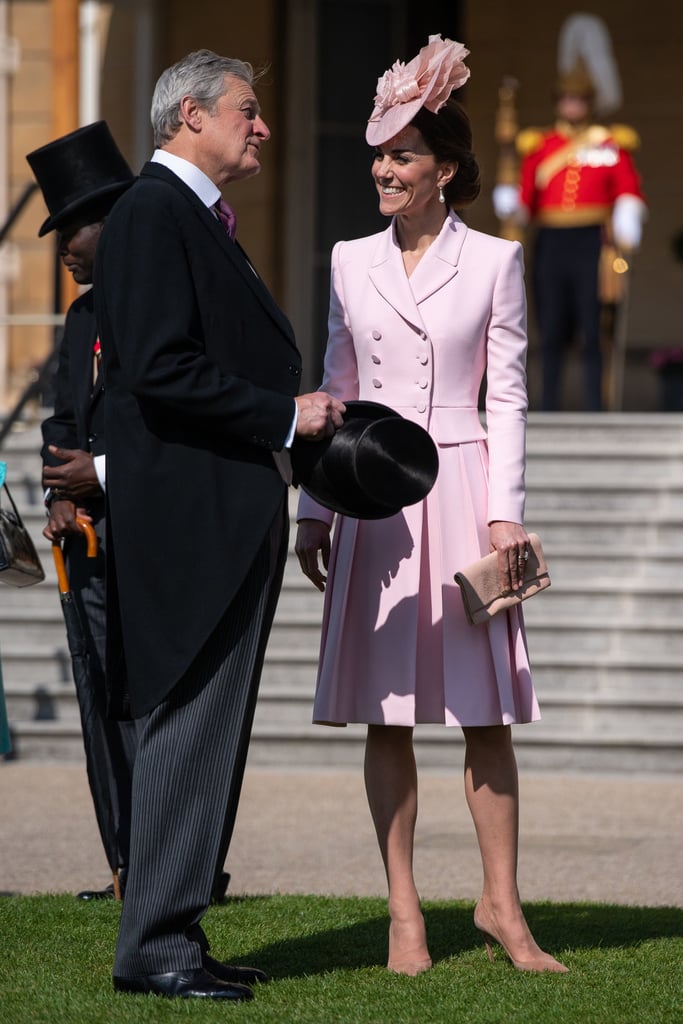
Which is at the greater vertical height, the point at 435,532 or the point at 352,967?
the point at 435,532

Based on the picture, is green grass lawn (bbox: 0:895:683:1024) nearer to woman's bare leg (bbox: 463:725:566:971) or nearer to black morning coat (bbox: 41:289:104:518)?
woman's bare leg (bbox: 463:725:566:971)

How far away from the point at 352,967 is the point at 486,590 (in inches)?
36.0

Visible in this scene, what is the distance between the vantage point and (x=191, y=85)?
360cm

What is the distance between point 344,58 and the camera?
477 inches

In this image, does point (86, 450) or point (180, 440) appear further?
point (86, 450)

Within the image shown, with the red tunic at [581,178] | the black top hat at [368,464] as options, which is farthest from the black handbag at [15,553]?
the red tunic at [581,178]

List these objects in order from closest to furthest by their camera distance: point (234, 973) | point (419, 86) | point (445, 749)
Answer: point (234, 973) → point (419, 86) → point (445, 749)

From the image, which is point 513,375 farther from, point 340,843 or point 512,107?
point 512,107

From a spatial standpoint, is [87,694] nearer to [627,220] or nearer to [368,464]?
[368,464]

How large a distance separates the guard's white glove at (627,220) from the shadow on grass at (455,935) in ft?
17.4

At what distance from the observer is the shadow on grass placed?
4.07 metres

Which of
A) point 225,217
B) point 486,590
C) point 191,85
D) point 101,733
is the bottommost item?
point 101,733

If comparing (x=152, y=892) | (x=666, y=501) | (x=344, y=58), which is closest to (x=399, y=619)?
(x=152, y=892)

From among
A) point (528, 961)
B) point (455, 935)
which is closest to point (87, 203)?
point (455, 935)
